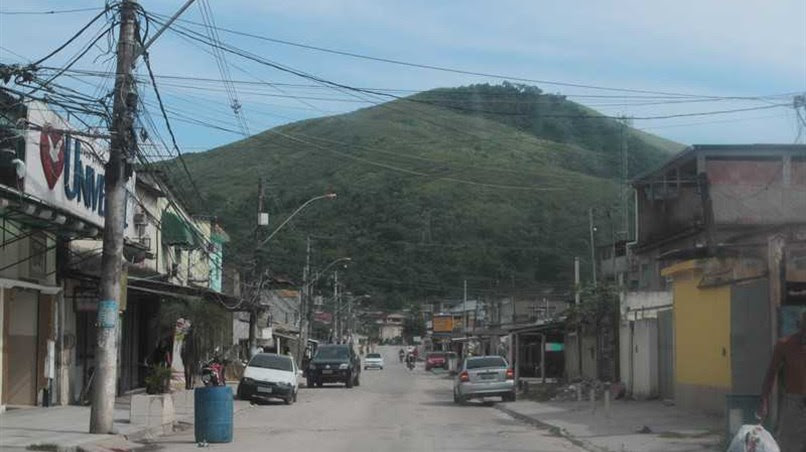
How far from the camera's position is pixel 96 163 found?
24.6 m

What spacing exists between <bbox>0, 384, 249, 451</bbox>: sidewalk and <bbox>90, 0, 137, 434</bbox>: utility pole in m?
0.62

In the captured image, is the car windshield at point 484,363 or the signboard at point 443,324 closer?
the car windshield at point 484,363

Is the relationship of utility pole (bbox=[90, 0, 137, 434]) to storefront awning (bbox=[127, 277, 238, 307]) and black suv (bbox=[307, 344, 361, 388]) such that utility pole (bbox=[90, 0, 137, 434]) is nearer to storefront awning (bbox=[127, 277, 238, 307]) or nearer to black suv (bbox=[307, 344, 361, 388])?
storefront awning (bbox=[127, 277, 238, 307])

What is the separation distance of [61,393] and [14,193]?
949cm

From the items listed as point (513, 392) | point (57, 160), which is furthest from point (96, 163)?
point (513, 392)

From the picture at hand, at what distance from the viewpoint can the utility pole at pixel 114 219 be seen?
18.0m

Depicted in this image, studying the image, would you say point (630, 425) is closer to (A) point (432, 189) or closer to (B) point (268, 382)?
(B) point (268, 382)

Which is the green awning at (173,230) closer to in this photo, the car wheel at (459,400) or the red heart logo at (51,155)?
the car wheel at (459,400)

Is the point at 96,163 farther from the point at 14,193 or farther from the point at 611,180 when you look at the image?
the point at 611,180

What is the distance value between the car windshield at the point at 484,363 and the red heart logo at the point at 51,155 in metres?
17.4

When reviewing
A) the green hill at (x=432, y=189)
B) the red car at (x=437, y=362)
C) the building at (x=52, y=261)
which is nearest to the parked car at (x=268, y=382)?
the building at (x=52, y=261)

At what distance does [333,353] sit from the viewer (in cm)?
4856

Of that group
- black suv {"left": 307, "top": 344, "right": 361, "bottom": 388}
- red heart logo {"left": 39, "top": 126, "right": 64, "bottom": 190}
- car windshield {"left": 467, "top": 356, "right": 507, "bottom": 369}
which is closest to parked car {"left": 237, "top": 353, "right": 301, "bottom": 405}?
car windshield {"left": 467, "top": 356, "right": 507, "bottom": 369}

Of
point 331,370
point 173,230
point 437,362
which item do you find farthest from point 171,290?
point 437,362
